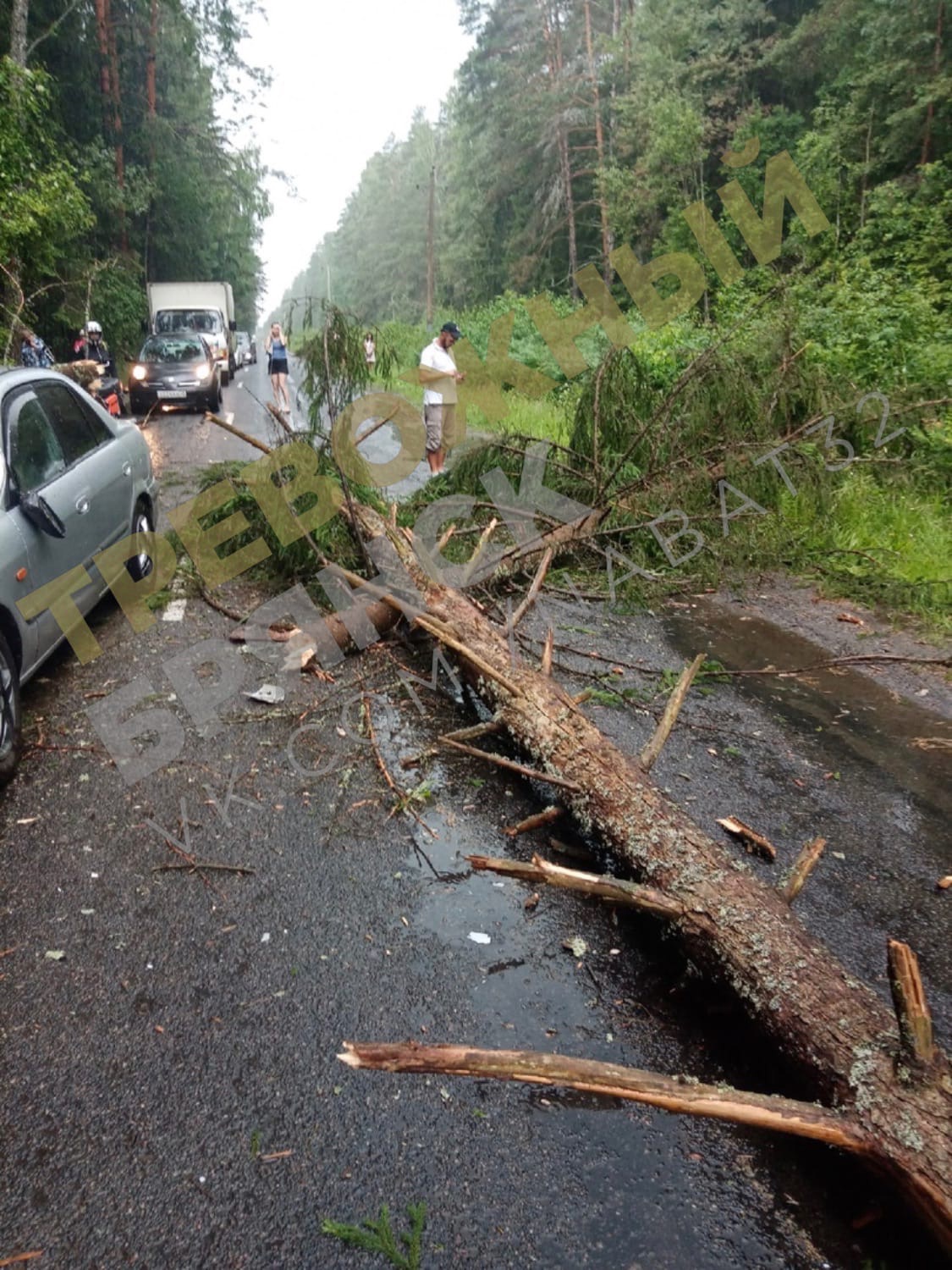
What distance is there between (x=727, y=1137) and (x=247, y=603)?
488 centimetres

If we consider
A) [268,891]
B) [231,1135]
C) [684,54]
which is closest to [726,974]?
[231,1135]

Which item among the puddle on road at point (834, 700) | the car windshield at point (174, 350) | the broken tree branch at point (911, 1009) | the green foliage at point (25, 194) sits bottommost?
the puddle on road at point (834, 700)

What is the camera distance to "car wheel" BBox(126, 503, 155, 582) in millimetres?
5922

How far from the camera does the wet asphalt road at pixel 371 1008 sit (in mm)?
1913

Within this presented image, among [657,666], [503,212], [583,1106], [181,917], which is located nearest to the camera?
[583,1106]

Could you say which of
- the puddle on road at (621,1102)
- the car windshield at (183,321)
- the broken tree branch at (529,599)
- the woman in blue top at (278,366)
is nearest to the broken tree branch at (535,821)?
the puddle on road at (621,1102)

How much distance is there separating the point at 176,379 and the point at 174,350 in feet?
4.54

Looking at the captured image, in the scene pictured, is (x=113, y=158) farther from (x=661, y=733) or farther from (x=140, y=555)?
(x=661, y=733)

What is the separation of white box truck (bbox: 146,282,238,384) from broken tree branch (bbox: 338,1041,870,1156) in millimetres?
22955

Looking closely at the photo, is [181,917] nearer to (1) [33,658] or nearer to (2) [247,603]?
(1) [33,658]

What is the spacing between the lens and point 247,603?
613cm

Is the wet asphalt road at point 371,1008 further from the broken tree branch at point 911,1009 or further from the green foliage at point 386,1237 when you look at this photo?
the broken tree branch at point 911,1009

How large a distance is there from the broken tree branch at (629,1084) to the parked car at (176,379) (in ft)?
51.6

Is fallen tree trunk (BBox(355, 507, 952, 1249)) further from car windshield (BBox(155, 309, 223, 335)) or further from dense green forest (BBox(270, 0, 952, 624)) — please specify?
car windshield (BBox(155, 309, 223, 335))
